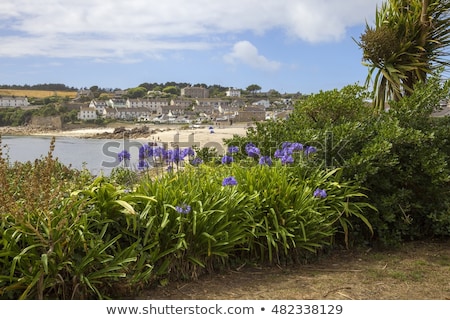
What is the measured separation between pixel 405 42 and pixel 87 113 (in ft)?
152

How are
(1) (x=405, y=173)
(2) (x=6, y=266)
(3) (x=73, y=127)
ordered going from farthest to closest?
(3) (x=73, y=127)
(1) (x=405, y=173)
(2) (x=6, y=266)

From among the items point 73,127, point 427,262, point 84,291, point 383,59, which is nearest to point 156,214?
point 84,291

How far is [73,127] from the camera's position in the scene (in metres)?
47.7

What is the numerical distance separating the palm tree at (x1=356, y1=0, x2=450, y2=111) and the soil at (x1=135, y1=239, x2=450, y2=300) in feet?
13.6

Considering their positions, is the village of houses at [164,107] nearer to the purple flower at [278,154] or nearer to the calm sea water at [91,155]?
the calm sea water at [91,155]

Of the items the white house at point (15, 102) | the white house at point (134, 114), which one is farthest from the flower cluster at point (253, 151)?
the white house at point (134, 114)

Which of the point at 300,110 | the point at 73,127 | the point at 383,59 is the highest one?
the point at 383,59

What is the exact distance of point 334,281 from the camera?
313 centimetres

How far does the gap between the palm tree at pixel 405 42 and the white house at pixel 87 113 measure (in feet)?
146

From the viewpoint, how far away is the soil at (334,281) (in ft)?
9.41

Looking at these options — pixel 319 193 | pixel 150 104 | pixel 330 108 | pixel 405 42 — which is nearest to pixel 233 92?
pixel 150 104

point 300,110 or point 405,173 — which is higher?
point 300,110

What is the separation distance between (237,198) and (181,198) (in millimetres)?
434
